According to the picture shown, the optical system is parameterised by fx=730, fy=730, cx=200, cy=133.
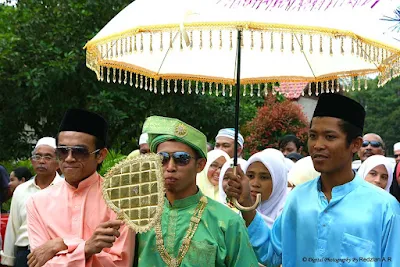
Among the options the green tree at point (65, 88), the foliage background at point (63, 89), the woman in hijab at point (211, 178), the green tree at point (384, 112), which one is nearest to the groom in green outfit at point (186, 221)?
the woman in hijab at point (211, 178)

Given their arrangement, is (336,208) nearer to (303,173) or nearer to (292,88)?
(292,88)

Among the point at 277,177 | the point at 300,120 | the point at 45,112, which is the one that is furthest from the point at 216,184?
the point at 300,120

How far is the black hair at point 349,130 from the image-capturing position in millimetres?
4344

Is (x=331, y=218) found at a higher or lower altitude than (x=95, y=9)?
lower

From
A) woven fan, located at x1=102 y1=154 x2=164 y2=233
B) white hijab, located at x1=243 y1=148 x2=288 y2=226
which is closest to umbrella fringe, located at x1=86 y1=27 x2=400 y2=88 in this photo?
white hijab, located at x1=243 y1=148 x2=288 y2=226

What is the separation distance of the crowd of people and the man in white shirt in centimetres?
328

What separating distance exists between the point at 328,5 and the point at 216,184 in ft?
13.6

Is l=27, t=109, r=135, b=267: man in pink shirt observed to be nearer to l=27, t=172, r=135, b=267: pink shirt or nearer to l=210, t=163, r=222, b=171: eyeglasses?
l=27, t=172, r=135, b=267: pink shirt

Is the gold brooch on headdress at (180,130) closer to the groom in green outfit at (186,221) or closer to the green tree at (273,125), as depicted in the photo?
the groom in green outfit at (186,221)

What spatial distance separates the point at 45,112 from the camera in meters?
15.3

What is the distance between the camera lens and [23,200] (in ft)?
26.0

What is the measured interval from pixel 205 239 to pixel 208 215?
17 cm

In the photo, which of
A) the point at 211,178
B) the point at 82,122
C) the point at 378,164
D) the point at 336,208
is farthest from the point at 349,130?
the point at 211,178

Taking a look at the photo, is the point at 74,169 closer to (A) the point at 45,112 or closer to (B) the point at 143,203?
(B) the point at 143,203
